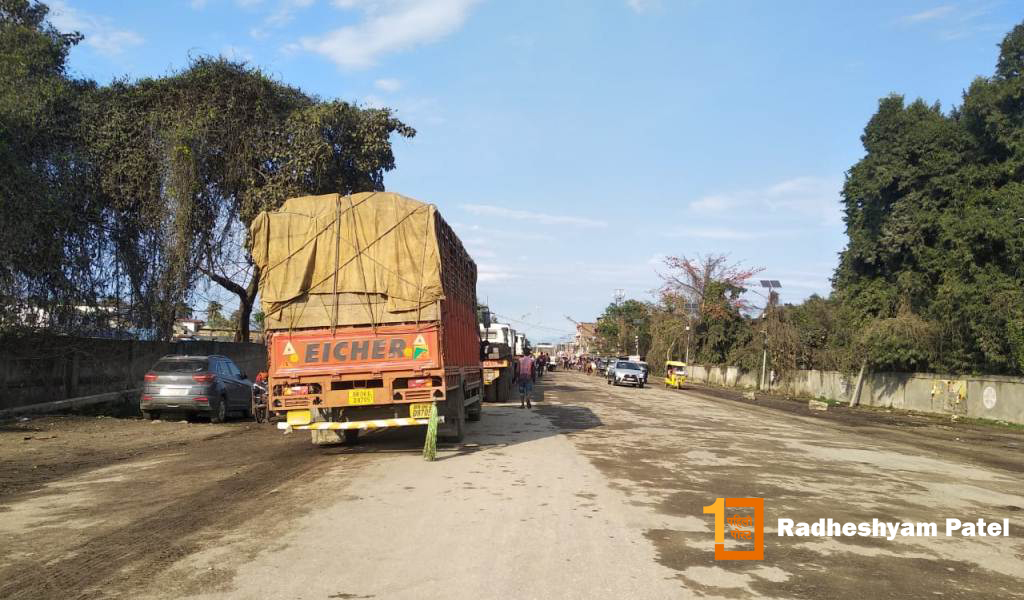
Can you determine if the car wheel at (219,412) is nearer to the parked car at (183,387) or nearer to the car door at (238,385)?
the parked car at (183,387)

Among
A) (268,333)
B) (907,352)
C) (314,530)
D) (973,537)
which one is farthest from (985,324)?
(314,530)

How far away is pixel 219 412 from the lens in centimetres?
1745

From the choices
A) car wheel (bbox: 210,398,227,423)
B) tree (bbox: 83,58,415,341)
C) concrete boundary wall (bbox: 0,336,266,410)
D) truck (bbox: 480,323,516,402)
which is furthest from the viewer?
truck (bbox: 480,323,516,402)

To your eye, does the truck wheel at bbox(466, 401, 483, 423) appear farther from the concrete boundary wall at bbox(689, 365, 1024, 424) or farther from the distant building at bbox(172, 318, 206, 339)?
the concrete boundary wall at bbox(689, 365, 1024, 424)

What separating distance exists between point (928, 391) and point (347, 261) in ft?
92.0

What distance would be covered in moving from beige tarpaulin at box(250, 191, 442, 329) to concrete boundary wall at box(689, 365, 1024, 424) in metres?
23.8

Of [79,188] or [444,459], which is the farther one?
[79,188]

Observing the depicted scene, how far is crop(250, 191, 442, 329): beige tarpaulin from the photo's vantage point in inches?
456

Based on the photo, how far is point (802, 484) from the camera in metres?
9.72

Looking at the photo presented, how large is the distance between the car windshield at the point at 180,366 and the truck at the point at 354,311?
240 inches

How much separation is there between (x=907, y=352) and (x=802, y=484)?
24566 millimetres

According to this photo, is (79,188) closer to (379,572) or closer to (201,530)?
(201,530)

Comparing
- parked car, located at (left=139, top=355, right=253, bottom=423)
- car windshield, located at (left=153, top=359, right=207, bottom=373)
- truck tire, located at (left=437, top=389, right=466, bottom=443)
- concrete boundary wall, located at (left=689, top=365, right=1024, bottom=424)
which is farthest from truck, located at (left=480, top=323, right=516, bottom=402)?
concrete boundary wall, located at (left=689, top=365, right=1024, bottom=424)

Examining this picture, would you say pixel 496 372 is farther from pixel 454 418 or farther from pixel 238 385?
pixel 454 418
